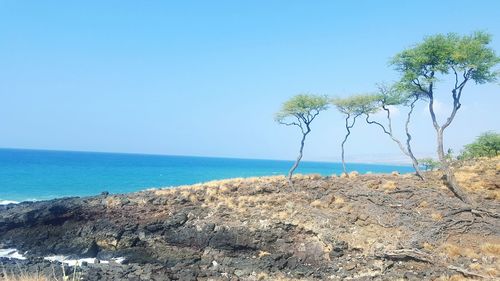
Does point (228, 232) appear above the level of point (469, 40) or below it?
below

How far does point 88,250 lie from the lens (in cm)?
1934

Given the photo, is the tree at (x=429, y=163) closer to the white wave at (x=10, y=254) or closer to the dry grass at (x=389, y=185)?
the dry grass at (x=389, y=185)

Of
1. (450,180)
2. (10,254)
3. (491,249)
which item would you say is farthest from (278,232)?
(10,254)

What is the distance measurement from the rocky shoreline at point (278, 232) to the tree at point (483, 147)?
13.6m

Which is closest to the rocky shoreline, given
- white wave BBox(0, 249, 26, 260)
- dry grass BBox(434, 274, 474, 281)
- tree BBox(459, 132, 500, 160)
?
dry grass BBox(434, 274, 474, 281)

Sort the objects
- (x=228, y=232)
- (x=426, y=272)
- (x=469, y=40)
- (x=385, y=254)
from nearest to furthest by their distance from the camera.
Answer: (x=426, y=272)
(x=385, y=254)
(x=228, y=232)
(x=469, y=40)

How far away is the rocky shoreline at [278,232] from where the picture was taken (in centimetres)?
1502

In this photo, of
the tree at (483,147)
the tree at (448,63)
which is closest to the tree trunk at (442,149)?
the tree at (448,63)

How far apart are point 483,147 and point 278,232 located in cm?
2695

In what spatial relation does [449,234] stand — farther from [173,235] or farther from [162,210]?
[162,210]

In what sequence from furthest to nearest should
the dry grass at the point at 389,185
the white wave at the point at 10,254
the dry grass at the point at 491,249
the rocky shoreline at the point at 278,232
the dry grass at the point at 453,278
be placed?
the dry grass at the point at 389,185 → the white wave at the point at 10,254 → the rocky shoreline at the point at 278,232 → the dry grass at the point at 491,249 → the dry grass at the point at 453,278

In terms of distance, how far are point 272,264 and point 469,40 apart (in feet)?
51.4

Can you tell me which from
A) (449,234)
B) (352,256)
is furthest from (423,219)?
(352,256)

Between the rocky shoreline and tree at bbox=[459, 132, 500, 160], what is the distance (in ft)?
44.6
